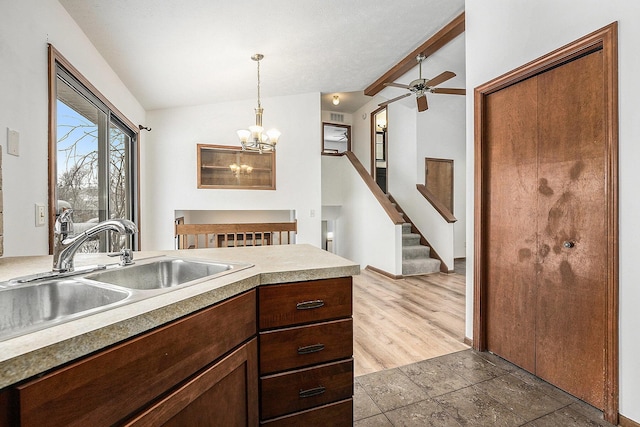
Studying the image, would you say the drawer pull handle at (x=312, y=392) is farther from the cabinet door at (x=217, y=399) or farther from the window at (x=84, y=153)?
the window at (x=84, y=153)

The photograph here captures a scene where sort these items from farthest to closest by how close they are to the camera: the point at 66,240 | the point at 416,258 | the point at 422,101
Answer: the point at 416,258
the point at 422,101
the point at 66,240

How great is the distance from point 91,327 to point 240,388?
0.61 m

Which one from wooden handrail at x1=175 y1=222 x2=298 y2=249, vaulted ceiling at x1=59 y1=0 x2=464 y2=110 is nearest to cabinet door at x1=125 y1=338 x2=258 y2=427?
vaulted ceiling at x1=59 y1=0 x2=464 y2=110

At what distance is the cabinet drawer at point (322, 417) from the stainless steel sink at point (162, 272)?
65cm

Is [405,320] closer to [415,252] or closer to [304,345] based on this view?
[304,345]

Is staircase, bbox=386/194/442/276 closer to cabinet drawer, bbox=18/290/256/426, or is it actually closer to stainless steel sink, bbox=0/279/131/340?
cabinet drawer, bbox=18/290/256/426

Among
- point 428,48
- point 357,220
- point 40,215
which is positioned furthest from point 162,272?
point 357,220

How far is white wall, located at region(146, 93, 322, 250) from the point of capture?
4.42 metres

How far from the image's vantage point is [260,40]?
2900 millimetres

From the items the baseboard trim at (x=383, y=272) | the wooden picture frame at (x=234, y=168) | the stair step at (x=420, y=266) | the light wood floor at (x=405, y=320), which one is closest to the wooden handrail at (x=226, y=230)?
the wooden picture frame at (x=234, y=168)

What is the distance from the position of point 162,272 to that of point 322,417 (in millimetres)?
993

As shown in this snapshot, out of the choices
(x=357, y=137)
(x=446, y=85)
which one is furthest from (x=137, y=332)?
(x=357, y=137)

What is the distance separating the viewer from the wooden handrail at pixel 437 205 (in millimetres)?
5157

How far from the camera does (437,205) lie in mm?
5348
